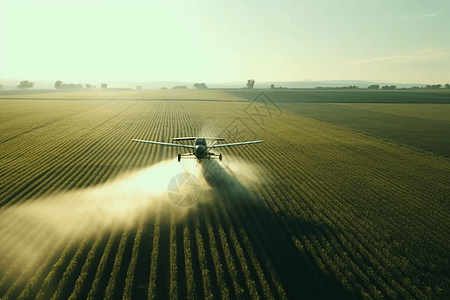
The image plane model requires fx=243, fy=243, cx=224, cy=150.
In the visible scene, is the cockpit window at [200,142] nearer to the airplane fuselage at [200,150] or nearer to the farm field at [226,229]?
the airplane fuselage at [200,150]

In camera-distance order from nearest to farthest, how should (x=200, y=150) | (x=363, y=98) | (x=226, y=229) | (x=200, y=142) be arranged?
(x=226, y=229) < (x=200, y=150) < (x=200, y=142) < (x=363, y=98)

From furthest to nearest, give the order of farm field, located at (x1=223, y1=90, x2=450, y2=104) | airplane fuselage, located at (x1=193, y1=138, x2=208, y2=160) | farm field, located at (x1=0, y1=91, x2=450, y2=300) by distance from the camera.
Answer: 1. farm field, located at (x1=223, y1=90, x2=450, y2=104)
2. airplane fuselage, located at (x1=193, y1=138, x2=208, y2=160)
3. farm field, located at (x1=0, y1=91, x2=450, y2=300)

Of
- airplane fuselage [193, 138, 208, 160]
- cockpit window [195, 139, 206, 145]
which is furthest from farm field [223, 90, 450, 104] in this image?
airplane fuselage [193, 138, 208, 160]

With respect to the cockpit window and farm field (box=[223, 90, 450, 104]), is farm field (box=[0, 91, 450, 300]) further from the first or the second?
farm field (box=[223, 90, 450, 104])

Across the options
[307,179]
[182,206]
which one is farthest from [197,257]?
[307,179]

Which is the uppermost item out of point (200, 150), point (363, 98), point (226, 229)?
point (363, 98)

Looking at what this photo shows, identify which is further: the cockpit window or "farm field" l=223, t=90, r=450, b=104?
"farm field" l=223, t=90, r=450, b=104

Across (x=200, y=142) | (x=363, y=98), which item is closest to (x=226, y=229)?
(x=200, y=142)

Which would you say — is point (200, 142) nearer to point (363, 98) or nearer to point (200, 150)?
point (200, 150)
